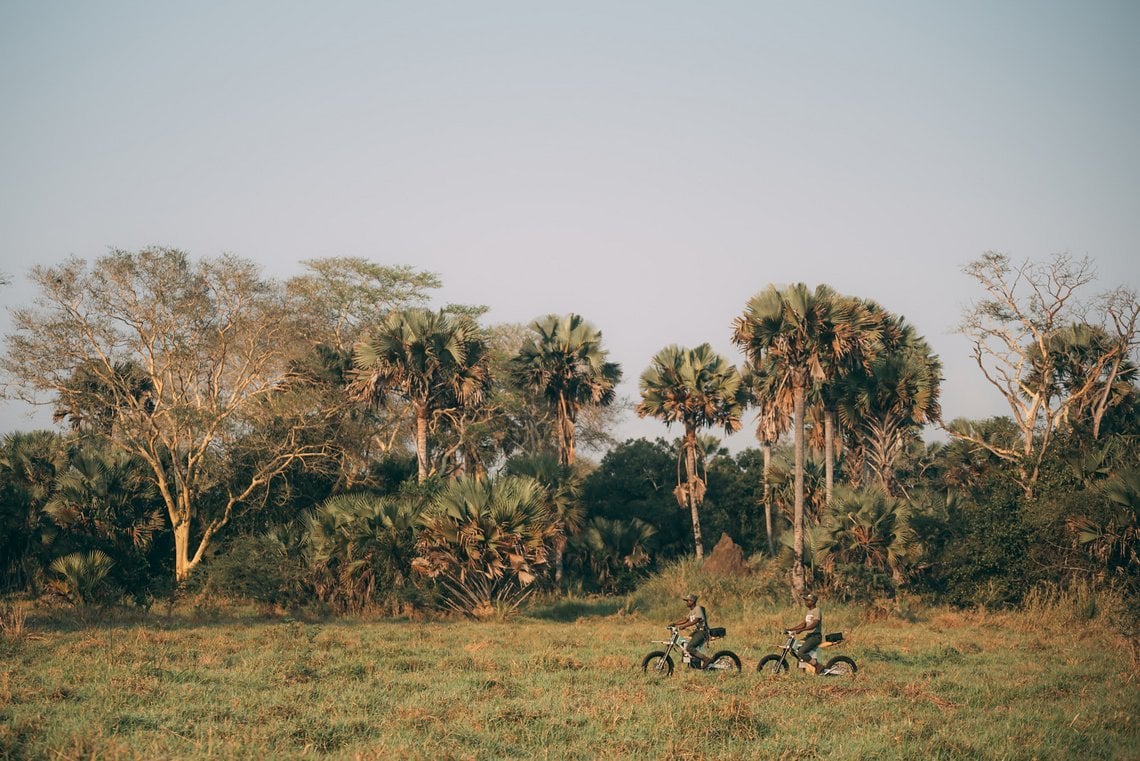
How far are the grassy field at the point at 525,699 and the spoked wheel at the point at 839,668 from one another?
0.93 ft

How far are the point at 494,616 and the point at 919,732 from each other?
16.8m

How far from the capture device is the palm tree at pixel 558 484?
31156mm

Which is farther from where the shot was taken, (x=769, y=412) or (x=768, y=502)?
(x=768, y=502)

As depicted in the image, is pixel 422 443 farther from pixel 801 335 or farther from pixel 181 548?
pixel 801 335

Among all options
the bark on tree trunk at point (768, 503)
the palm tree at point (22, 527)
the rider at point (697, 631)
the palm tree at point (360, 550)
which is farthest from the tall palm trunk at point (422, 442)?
the rider at point (697, 631)

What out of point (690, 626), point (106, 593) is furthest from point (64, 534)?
point (690, 626)

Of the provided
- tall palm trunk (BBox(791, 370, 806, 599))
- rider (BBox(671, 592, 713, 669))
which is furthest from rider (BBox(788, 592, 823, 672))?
tall palm trunk (BBox(791, 370, 806, 599))

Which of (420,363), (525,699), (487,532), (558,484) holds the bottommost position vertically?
(525,699)

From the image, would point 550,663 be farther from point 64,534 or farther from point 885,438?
point 885,438

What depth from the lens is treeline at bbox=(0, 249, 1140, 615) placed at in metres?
26.6

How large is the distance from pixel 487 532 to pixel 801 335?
38.1ft

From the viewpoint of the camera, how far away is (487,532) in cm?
2597

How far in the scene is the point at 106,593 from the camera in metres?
26.8

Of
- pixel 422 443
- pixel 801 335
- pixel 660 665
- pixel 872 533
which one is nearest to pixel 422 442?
pixel 422 443
